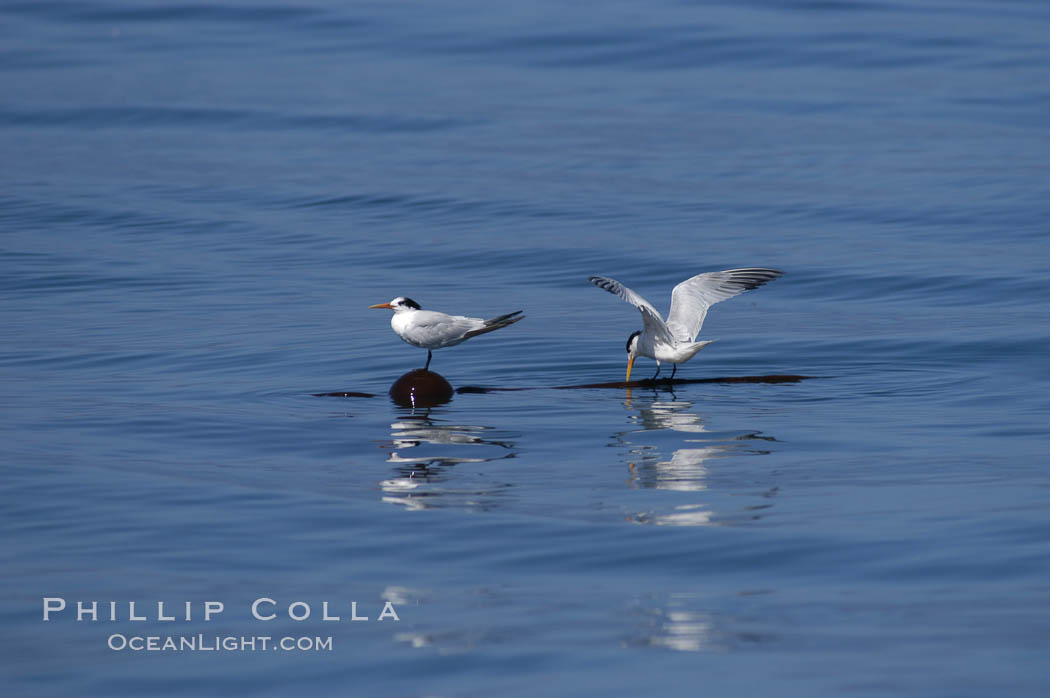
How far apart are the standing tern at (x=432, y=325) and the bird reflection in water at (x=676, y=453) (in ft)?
5.20

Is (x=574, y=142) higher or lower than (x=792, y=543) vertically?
higher

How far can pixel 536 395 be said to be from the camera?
1378 cm

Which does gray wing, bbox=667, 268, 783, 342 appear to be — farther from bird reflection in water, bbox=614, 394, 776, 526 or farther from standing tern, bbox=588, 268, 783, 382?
bird reflection in water, bbox=614, 394, 776, 526

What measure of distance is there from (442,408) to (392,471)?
2537 mm

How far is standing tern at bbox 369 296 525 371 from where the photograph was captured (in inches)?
504

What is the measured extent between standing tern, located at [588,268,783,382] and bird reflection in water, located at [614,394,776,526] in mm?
632

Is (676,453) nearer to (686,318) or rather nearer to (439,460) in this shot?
(439,460)

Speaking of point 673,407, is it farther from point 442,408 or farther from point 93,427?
point 93,427

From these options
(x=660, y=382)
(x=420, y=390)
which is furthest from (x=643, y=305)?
(x=420, y=390)

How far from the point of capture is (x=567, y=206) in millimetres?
28156

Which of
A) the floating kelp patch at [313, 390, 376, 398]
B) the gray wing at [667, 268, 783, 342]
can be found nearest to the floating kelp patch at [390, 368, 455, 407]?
the floating kelp patch at [313, 390, 376, 398]

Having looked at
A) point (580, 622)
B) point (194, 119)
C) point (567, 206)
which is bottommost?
point (580, 622)

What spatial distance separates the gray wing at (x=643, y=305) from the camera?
1252cm

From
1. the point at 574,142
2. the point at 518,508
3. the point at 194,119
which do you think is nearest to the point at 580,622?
the point at 518,508
